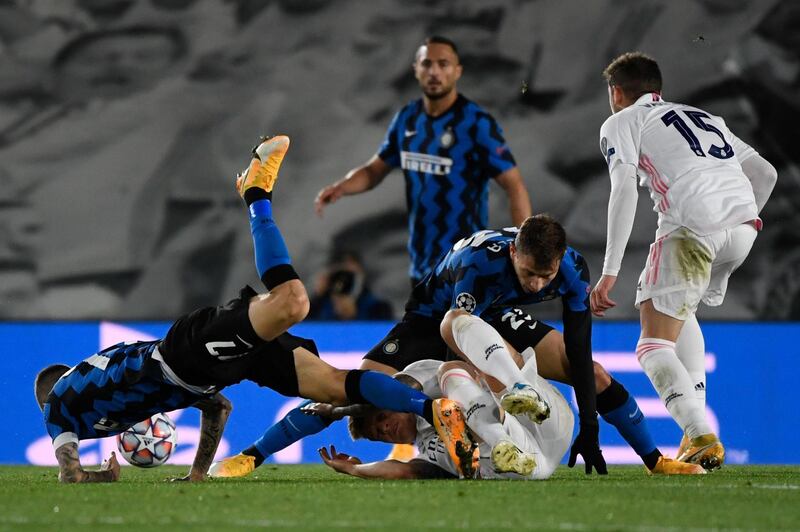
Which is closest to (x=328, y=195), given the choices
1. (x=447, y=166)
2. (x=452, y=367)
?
(x=447, y=166)

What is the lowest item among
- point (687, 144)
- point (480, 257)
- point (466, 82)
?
point (480, 257)

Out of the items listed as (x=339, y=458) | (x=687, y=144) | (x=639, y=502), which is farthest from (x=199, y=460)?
(x=687, y=144)

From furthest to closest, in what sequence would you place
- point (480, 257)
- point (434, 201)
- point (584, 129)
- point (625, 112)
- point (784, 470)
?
point (584, 129) < point (434, 201) < point (784, 470) < point (625, 112) < point (480, 257)

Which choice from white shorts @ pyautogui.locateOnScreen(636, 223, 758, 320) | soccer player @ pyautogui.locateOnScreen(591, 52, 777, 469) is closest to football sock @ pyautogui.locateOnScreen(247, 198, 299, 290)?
soccer player @ pyautogui.locateOnScreen(591, 52, 777, 469)

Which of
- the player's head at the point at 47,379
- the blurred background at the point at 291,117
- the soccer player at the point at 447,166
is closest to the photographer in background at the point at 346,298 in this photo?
the blurred background at the point at 291,117

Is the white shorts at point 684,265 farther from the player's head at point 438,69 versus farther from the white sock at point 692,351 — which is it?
the player's head at point 438,69

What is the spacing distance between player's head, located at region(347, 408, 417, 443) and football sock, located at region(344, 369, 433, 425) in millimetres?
131

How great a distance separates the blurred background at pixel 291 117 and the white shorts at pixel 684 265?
12.5 ft

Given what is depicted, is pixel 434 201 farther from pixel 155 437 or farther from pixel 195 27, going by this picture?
pixel 195 27

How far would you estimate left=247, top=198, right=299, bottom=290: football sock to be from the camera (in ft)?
16.7

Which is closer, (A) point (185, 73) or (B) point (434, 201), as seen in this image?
(B) point (434, 201)

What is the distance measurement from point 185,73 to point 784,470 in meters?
5.69

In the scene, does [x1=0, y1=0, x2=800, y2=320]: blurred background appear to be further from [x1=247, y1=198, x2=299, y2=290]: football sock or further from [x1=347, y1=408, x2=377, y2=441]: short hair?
[x1=247, y1=198, x2=299, y2=290]: football sock

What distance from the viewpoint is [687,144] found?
18.7 ft
